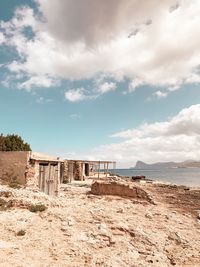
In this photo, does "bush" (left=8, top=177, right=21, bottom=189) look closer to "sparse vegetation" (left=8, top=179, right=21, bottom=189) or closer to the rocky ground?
"sparse vegetation" (left=8, top=179, right=21, bottom=189)

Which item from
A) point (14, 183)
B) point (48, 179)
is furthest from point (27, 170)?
point (48, 179)

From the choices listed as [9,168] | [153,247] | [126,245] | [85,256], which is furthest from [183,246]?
[9,168]

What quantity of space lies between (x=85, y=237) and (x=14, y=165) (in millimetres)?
9004

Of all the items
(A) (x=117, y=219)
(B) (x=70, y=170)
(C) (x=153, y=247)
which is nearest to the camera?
(C) (x=153, y=247)

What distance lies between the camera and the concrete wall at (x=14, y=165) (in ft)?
61.5

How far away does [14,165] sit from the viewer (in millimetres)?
18906

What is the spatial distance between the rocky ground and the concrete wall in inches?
108

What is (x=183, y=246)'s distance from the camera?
40.8ft

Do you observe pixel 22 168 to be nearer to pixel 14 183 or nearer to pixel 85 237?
pixel 14 183

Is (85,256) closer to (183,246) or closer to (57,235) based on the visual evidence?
(57,235)

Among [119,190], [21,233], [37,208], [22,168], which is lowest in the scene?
[21,233]

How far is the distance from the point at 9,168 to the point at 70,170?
20.7 m

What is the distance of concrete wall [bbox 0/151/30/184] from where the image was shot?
1873 centimetres

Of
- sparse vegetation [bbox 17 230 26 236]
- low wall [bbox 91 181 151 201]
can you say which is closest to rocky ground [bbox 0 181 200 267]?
sparse vegetation [bbox 17 230 26 236]
